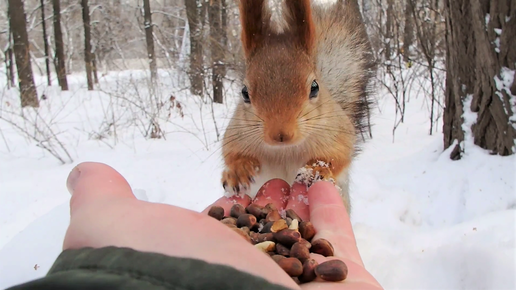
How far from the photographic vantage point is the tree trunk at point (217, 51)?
4.68 metres

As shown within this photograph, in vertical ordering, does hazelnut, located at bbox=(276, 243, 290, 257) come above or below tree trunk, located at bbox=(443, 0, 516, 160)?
below

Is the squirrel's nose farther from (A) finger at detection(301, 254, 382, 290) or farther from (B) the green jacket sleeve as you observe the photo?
(B) the green jacket sleeve

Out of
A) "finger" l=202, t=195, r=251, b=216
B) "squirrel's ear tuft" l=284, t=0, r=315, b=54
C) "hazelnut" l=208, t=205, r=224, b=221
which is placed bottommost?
"finger" l=202, t=195, r=251, b=216

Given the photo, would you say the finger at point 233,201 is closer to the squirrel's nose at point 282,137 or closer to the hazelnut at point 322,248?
the squirrel's nose at point 282,137

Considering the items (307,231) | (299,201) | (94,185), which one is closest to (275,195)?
(299,201)

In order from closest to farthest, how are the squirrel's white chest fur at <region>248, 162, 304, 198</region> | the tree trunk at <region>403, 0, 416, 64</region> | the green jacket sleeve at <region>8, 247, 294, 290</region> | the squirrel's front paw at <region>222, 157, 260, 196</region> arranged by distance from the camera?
the green jacket sleeve at <region>8, 247, 294, 290</region>
the squirrel's front paw at <region>222, 157, 260, 196</region>
the squirrel's white chest fur at <region>248, 162, 304, 198</region>
the tree trunk at <region>403, 0, 416, 64</region>

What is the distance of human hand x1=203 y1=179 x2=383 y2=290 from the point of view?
0.81 metres

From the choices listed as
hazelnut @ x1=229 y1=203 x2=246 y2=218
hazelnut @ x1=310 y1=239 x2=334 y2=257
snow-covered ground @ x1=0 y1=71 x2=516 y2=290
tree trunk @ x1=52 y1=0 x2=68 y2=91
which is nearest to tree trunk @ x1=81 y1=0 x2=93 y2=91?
tree trunk @ x1=52 y1=0 x2=68 y2=91

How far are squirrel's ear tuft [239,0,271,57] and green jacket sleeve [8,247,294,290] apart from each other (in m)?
1.05

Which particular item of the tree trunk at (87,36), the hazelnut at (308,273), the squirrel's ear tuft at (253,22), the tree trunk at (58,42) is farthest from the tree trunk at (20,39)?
the hazelnut at (308,273)

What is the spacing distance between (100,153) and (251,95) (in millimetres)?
2511

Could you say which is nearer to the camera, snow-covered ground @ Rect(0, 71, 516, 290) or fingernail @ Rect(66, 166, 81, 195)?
fingernail @ Rect(66, 166, 81, 195)

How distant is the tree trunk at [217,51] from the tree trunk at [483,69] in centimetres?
249

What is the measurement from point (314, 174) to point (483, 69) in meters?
1.20
